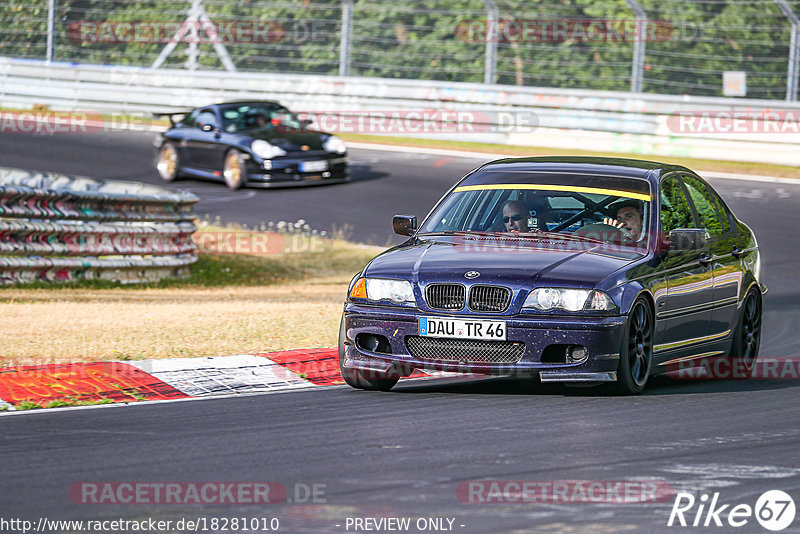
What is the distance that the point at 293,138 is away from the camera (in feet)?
71.1

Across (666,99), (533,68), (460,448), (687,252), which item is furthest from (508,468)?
(533,68)

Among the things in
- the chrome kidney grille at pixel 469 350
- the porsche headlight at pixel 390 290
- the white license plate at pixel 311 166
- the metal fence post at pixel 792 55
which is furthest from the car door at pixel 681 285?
the metal fence post at pixel 792 55

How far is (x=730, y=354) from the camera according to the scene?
9.45m

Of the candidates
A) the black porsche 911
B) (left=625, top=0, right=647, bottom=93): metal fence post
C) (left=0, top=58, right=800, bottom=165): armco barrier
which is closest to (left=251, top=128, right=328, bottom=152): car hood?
the black porsche 911

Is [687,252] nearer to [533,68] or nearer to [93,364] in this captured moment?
[93,364]

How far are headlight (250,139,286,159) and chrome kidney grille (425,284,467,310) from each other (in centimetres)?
1355

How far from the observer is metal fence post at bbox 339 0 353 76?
2697cm

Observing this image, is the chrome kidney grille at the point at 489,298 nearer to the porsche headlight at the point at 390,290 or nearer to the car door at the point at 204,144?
the porsche headlight at the point at 390,290

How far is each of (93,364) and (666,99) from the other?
54.7 feet

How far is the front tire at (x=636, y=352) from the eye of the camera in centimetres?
Answer: 780

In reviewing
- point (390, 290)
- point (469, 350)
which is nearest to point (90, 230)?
point (390, 290)

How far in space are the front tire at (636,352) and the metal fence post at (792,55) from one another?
50.6 ft

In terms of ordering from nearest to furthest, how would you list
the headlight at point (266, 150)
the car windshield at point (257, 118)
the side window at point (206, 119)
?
the headlight at point (266, 150) → the car windshield at point (257, 118) → the side window at point (206, 119)

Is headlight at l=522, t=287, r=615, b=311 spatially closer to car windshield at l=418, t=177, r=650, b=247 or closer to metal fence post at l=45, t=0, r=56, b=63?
car windshield at l=418, t=177, r=650, b=247
